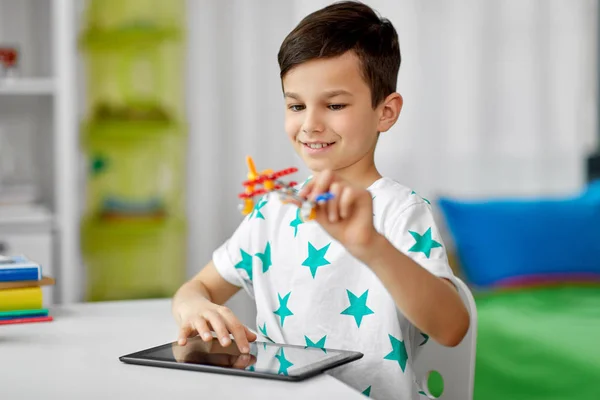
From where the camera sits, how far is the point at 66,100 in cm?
287

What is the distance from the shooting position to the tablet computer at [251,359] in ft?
2.93

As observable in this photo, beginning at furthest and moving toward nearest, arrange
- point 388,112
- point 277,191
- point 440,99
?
point 440,99 → point 388,112 → point 277,191

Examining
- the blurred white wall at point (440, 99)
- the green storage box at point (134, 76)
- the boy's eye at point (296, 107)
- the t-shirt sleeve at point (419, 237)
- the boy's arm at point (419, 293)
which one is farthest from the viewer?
the blurred white wall at point (440, 99)

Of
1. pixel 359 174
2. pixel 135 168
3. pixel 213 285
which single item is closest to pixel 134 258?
pixel 135 168

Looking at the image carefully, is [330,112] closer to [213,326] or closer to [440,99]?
[213,326]

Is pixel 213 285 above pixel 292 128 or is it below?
below

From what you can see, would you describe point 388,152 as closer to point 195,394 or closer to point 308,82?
point 308,82

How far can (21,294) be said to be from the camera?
126 cm

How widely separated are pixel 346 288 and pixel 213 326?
0.66ft

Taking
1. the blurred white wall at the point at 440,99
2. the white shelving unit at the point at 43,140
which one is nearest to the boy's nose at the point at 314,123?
the white shelving unit at the point at 43,140

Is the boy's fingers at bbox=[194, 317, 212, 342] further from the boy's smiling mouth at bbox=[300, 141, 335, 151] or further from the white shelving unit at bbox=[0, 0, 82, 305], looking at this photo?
the white shelving unit at bbox=[0, 0, 82, 305]

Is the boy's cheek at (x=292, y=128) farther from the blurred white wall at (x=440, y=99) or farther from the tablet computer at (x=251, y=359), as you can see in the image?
the blurred white wall at (x=440, y=99)

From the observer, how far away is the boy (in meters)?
1.12

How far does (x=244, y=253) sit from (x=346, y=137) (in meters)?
0.25
